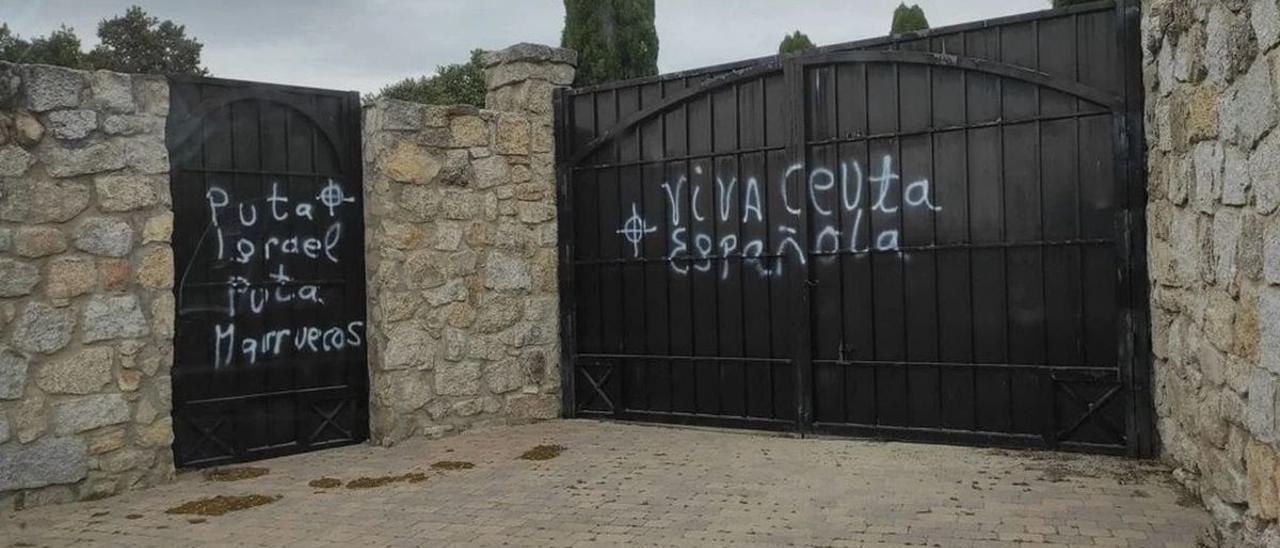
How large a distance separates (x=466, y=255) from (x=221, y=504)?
8.40 ft

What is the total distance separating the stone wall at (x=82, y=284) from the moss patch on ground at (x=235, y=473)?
245 millimetres

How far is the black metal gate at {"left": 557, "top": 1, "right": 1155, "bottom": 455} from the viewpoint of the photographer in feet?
18.8

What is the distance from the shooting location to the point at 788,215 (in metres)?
6.72

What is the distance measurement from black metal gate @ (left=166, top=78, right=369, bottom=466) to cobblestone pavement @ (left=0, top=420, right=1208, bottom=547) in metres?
0.34

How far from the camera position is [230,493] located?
560 centimetres

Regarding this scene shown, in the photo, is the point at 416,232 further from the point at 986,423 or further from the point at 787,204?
the point at 986,423

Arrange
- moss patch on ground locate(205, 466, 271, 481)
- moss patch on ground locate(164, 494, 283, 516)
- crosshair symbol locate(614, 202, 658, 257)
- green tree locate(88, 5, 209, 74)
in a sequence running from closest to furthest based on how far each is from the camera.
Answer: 1. moss patch on ground locate(164, 494, 283, 516)
2. moss patch on ground locate(205, 466, 271, 481)
3. crosshair symbol locate(614, 202, 658, 257)
4. green tree locate(88, 5, 209, 74)

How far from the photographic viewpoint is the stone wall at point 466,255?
22.5 ft

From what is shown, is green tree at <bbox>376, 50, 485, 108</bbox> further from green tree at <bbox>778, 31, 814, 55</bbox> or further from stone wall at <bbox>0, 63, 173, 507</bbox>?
stone wall at <bbox>0, 63, 173, 507</bbox>

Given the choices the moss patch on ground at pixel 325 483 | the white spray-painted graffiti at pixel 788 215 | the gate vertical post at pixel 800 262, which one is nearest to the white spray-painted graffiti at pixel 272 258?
the moss patch on ground at pixel 325 483

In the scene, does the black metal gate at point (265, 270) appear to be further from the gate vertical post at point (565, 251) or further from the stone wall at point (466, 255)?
the gate vertical post at point (565, 251)

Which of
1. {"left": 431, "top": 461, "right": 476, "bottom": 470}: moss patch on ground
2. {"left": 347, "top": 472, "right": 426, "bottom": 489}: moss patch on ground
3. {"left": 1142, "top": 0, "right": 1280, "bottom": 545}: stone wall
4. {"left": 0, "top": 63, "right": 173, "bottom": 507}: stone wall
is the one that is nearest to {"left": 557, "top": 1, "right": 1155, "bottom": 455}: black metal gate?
{"left": 1142, "top": 0, "right": 1280, "bottom": 545}: stone wall

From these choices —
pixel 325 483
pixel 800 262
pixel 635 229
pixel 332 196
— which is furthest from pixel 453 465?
pixel 800 262

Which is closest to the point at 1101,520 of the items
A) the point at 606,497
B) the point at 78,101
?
the point at 606,497
